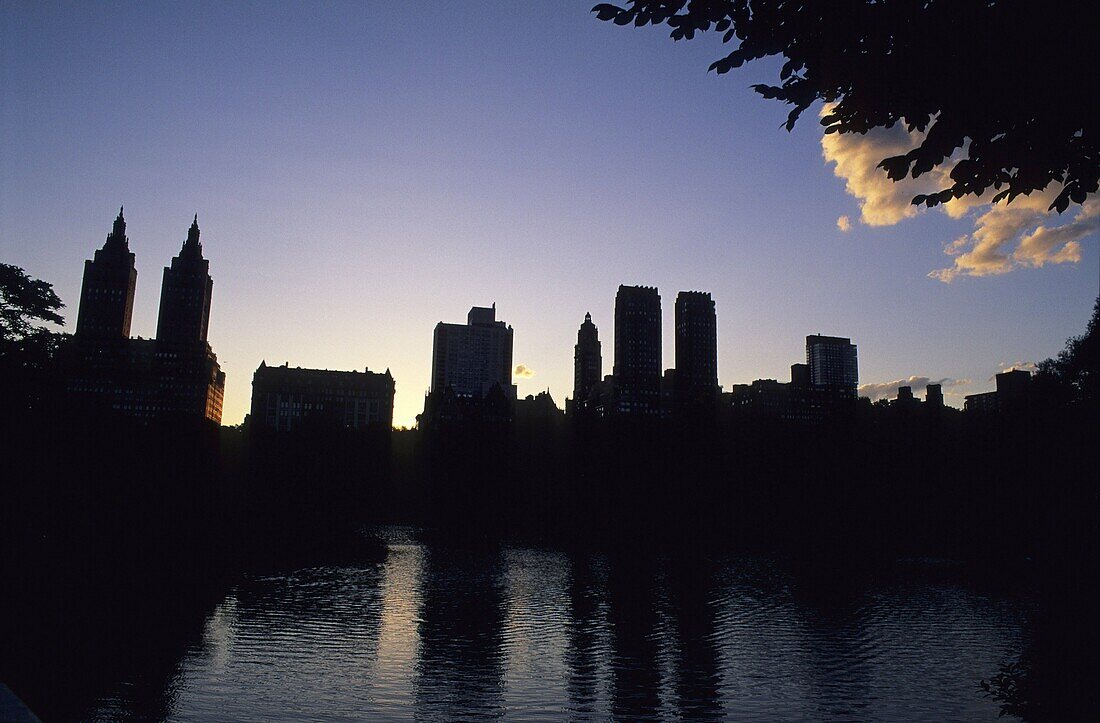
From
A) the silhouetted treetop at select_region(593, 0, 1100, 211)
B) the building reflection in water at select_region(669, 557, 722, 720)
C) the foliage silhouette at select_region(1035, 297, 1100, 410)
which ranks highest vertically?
the foliage silhouette at select_region(1035, 297, 1100, 410)

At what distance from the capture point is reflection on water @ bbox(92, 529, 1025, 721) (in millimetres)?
14094

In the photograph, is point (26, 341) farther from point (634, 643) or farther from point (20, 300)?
point (634, 643)

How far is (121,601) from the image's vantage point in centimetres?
2412

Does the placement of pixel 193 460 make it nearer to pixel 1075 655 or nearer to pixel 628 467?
pixel 628 467

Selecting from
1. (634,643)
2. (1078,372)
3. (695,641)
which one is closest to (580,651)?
(634,643)

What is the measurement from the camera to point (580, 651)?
18.9m

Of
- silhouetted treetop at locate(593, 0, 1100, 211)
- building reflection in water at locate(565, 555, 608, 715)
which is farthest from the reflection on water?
silhouetted treetop at locate(593, 0, 1100, 211)

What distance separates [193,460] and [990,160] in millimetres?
64114

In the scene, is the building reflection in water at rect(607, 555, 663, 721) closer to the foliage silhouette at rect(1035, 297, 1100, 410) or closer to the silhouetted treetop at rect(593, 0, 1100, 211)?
the silhouetted treetop at rect(593, 0, 1100, 211)

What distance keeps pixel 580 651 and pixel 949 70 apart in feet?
54.3

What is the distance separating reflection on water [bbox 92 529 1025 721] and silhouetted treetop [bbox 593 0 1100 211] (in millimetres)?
11043

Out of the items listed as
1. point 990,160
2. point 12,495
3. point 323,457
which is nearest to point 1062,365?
point 990,160

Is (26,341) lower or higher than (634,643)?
higher

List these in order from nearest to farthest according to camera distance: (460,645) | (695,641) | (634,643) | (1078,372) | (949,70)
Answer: (949,70), (460,645), (634,643), (695,641), (1078,372)
